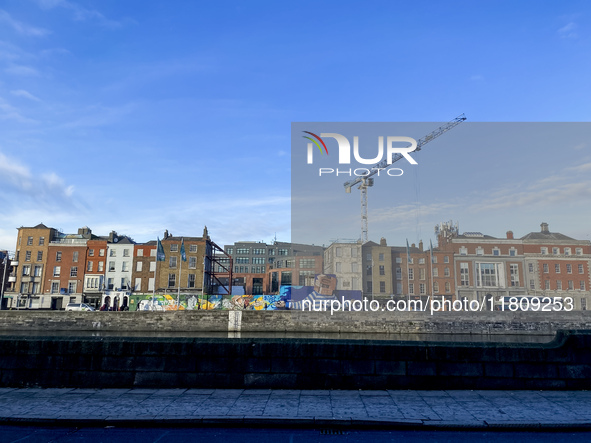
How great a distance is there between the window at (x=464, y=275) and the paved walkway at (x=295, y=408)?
81.7 m

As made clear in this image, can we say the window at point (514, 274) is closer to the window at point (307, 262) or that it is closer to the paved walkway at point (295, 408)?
the window at point (307, 262)

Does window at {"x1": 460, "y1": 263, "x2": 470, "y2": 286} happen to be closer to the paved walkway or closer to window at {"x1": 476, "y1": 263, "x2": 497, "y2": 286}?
window at {"x1": 476, "y1": 263, "x2": 497, "y2": 286}

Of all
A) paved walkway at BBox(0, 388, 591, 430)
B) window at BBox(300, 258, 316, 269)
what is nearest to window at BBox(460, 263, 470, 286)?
window at BBox(300, 258, 316, 269)

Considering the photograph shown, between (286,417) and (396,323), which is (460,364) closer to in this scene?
(286,417)

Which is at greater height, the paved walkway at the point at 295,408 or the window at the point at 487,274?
the window at the point at 487,274

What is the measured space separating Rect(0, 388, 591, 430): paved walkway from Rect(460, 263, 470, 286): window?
268 feet

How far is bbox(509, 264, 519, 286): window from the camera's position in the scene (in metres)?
85.6

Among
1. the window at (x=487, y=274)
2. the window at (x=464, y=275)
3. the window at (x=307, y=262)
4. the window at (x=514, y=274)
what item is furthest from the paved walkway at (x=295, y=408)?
the window at (x=307, y=262)

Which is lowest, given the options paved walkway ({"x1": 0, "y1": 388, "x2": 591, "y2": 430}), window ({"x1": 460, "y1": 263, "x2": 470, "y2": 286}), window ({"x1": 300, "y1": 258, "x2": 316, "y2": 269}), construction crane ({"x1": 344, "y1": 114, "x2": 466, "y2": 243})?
paved walkway ({"x1": 0, "y1": 388, "x2": 591, "y2": 430})

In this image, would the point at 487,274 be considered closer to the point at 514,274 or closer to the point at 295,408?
the point at 514,274

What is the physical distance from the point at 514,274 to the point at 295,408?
87.8 metres

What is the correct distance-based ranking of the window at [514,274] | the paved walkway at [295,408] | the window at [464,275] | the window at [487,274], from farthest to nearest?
the window at [464,275]
the window at [487,274]
the window at [514,274]
the paved walkway at [295,408]

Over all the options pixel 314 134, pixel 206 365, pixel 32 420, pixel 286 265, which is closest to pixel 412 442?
pixel 206 365

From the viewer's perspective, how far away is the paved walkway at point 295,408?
26.4ft
